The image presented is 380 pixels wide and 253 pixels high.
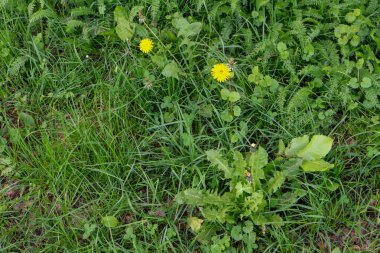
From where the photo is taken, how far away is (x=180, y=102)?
3.20m

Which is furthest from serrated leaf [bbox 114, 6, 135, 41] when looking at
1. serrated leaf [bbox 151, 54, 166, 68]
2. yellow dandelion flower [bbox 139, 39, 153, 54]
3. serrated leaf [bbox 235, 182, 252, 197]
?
serrated leaf [bbox 235, 182, 252, 197]

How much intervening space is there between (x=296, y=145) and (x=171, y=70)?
876 millimetres

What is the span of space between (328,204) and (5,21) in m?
2.49

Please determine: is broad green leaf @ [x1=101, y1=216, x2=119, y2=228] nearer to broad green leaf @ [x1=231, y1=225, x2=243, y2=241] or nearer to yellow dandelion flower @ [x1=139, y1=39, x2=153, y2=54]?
broad green leaf @ [x1=231, y1=225, x2=243, y2=241]

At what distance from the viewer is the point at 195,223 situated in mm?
2727

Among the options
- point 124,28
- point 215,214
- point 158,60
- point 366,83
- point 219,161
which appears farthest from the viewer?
point 124,28

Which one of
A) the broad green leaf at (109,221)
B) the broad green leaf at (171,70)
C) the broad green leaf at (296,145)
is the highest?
the broad green leaf at (171,70)

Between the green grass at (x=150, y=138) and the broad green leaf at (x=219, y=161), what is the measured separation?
0.09 metres

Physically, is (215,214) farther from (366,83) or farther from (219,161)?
(366,83)

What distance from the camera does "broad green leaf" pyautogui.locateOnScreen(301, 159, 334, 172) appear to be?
2.71 m

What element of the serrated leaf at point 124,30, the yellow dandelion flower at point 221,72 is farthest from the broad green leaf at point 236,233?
the serrated leaf at point 124,30

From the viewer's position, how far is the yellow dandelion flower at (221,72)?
3.04 m

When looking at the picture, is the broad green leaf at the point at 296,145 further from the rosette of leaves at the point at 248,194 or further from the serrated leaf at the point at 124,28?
the serrated leaf at the point at 124,28

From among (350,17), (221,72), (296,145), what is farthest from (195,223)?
(350,17)
